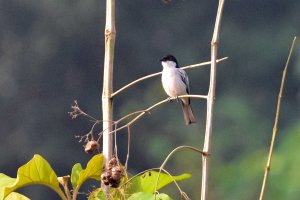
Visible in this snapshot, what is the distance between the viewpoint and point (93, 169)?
2.94 feet

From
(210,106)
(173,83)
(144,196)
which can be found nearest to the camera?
(210,106)

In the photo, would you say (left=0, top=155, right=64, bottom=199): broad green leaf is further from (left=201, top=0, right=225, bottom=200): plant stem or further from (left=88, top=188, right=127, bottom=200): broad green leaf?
(left=201, top=0, right=225, bottom=200): plant stem

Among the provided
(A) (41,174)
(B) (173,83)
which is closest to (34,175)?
(A) (41,174)

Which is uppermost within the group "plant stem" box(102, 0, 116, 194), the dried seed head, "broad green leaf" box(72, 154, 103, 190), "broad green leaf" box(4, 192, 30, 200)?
"plant stem" box(102, 0, 116, 194)

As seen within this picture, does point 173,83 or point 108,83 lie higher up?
point 173,83

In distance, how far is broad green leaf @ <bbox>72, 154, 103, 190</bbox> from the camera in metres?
0.89

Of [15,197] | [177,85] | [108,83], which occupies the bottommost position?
[15,197]

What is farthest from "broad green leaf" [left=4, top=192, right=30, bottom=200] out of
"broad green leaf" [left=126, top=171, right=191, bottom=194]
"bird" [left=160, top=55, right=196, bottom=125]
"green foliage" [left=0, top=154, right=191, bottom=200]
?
"bird" [left=160, top=55, right=196, bottom=125]

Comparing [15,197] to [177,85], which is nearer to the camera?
[15,197]

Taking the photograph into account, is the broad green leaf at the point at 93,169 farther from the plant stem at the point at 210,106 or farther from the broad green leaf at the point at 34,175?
the plant stem at the point at 210,106

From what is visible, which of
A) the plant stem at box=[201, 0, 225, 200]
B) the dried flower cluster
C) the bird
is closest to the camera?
the plant stem at box=[201, 0, 225, 200]

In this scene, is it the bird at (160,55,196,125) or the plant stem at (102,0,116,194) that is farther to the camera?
the bird at (160,55,196,125)

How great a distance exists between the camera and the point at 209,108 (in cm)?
76

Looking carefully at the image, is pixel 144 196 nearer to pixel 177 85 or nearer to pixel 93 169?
pixel 93 169
